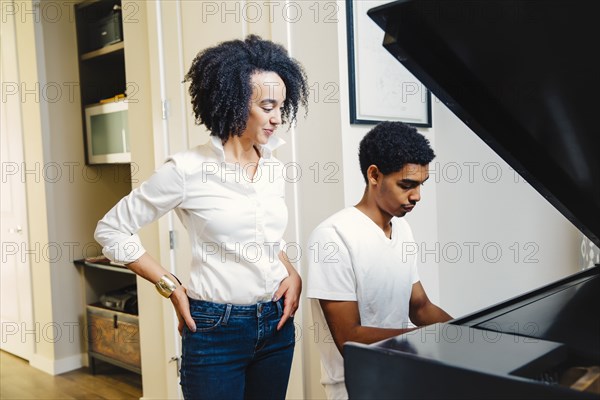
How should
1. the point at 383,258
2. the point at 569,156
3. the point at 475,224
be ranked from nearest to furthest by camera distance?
the point at 569,156 < the point at 383,258 < the point at 475,224

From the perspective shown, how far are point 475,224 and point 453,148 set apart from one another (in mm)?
343

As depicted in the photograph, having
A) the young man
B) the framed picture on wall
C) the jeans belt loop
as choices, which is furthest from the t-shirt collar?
the framed picture on wall

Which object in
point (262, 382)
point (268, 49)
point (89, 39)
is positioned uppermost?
point (89, 39)

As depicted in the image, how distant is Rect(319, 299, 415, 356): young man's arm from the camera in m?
1.22

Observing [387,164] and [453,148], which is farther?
[453,148]

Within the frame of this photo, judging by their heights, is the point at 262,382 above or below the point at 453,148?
below

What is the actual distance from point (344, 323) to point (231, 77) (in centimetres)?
65

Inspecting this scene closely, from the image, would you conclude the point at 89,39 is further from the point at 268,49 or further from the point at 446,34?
the point at 446,34

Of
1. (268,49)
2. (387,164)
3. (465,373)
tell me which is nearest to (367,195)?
(387,164)

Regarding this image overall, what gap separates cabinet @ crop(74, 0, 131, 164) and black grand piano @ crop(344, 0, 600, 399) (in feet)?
8.97

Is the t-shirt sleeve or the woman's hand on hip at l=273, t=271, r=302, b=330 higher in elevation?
the t-shirt sleeve

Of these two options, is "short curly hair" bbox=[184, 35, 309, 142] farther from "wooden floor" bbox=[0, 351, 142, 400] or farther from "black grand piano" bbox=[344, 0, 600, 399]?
"wooden floor" bbox=[0, 351, 142, 400]

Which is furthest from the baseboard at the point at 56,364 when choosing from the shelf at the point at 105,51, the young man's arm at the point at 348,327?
the young man's arm at the point at 348,327

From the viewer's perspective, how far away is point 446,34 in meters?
0.70
